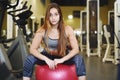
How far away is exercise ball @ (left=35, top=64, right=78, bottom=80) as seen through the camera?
282 centimetres

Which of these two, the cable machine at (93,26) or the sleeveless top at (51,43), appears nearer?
the sleeveless top at (51,43)

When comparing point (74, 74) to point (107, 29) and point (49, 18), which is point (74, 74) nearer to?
point (49, 18)

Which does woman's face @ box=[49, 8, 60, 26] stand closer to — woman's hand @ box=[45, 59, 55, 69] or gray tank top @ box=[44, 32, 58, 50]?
gray tank top @ box=[44, 32, 58, 50]

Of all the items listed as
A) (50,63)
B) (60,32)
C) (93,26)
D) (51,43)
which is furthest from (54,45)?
(93,26)

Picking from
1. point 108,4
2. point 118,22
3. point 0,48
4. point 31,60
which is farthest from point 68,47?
point 108,4

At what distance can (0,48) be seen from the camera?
13.8 feet

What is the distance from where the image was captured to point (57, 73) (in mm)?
2836

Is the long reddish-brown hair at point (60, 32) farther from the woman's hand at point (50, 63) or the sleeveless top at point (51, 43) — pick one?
the woman's hand at point (50, 63)

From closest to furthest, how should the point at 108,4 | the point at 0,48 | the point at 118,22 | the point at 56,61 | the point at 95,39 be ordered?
the point at 56,61, the point at 0,48, the point at 118,22, the point at 95,39, the point at 108,4

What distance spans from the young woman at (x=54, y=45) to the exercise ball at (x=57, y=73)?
8 centimetres

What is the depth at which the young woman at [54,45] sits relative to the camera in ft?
9.82

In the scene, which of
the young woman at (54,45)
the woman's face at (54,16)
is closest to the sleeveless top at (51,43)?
the young woman at (54,45)

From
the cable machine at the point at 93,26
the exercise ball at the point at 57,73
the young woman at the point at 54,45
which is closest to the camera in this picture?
the exercise ball at the point at 57,73

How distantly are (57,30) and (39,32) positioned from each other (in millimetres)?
210
